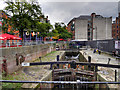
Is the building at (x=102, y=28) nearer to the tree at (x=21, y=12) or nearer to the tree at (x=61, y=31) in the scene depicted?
the tree at (x=61, y=31)

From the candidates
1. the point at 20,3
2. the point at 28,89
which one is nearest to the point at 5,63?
the point at 28,89

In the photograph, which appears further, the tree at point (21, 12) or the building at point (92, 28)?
the building at point (92, 28)

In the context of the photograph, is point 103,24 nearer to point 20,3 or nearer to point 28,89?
point 20,3

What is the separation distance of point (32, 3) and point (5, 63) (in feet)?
38.5

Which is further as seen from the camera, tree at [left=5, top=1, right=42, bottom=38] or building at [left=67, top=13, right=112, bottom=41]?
building at [left=67, top=13, right=112, bottom=41]

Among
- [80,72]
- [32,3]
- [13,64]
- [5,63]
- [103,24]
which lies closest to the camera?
[5,63]

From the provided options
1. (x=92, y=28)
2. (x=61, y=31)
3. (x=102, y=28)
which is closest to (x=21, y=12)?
(x=61, y=31)

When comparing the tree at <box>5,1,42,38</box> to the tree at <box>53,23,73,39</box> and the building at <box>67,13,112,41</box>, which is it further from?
the building at <box>67,13,112,41</box>

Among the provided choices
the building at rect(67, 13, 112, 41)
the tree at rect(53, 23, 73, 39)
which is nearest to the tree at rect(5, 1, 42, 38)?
the tree at rect(53, 23, 73, 39)

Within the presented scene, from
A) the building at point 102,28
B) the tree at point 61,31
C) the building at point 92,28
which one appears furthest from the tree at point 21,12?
the building at point 102,28

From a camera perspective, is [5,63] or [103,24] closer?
[5,63]

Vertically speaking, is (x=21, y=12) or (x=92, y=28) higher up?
(x=92, y=28)

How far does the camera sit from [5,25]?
13.2m

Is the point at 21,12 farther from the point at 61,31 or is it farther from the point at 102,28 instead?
the point at 102,28
